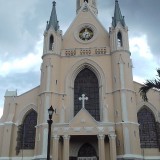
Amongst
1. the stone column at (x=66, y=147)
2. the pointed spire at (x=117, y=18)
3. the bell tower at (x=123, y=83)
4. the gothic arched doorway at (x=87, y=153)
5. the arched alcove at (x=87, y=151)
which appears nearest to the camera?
the stone column at (x=66, y=147)

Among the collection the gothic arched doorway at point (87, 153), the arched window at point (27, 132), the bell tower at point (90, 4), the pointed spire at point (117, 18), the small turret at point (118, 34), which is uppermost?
the bell tower at point (90, 4)

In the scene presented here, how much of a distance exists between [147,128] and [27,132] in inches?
503

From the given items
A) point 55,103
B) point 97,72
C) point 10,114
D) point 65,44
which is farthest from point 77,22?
point 10,114

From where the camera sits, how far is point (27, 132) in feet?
93.2

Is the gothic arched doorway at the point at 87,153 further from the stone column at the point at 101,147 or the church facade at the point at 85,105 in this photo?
the stone column at the point at 101,147

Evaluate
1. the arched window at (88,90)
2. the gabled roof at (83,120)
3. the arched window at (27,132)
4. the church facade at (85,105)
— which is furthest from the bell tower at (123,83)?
the arched window at (27,132)

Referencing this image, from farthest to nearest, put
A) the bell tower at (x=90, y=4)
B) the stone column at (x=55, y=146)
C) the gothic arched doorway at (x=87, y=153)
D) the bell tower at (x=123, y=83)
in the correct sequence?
the bell tower at (x=90, y=4)
the gothic arched doorway at (x=87, y=153)
the bell tower at (x=123, y=83)
the stone column at (x=55, y=146)

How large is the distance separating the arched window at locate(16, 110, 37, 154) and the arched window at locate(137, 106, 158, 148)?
1135cm

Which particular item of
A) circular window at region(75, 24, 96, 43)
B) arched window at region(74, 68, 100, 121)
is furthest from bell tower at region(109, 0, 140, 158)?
circular window at region(75, 24, 96, 43)

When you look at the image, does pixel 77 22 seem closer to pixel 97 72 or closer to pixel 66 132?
pixel 97 72

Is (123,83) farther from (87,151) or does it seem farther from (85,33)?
(85,33)

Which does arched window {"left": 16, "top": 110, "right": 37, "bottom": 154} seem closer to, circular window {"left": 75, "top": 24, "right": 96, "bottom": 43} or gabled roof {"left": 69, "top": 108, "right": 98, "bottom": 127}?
gabled roof {"left": 69, "top": 108, "right": 98, "bottom": 127}

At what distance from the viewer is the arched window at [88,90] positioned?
2830 cm

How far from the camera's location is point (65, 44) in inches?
1268
